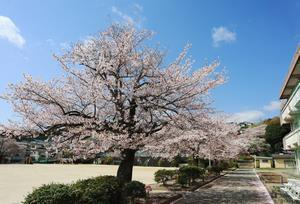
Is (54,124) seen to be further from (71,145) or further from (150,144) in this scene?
(150,144)

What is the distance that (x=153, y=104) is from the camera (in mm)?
10695

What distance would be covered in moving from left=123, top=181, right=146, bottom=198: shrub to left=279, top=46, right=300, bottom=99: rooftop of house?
15065mm

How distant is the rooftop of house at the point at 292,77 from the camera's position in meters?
20.4

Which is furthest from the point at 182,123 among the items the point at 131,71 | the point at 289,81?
the point at 289,81

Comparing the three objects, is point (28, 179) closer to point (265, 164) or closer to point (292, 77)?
point (292, 77)

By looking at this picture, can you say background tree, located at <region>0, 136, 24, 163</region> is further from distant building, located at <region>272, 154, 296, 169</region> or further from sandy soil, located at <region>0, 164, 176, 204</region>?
distant building, located at <region>272, 154, 296, 169</region>

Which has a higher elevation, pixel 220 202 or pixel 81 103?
pixel 81 103

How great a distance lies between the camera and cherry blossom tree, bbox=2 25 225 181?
10109 millimetres

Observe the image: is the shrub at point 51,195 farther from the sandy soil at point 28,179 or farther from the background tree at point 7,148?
the background tree at point 7,148

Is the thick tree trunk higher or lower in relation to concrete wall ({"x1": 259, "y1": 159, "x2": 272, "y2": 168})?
higher

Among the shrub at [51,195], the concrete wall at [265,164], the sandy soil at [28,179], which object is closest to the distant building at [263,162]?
the concrete wall at [265,164]

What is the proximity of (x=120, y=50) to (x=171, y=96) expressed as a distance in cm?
260

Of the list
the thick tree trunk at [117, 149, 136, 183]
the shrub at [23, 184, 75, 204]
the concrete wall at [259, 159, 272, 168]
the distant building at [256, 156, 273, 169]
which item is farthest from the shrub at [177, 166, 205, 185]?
the distant building at [256, 156, 273, 169]

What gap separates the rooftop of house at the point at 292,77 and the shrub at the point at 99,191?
16.2 meters
